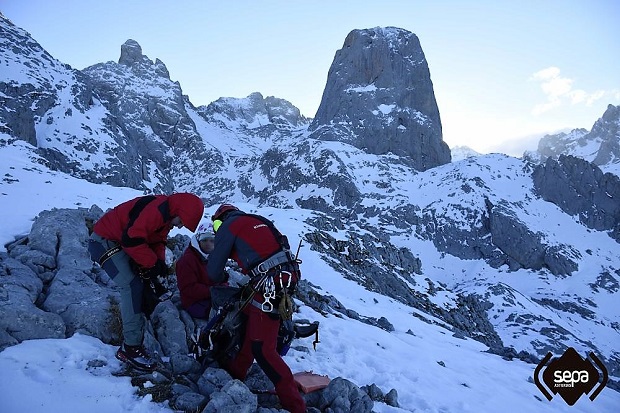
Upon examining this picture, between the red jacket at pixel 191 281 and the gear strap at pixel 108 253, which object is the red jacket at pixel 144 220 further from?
the red jacket at pixel 191 281

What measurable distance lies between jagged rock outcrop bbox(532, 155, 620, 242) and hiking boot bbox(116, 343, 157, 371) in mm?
122695

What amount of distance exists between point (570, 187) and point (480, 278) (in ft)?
147

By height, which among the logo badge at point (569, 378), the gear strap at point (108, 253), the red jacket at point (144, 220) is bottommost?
the logo badge at point (569, 378)

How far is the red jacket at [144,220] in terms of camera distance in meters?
6.13

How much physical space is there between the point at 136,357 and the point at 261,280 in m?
2.36

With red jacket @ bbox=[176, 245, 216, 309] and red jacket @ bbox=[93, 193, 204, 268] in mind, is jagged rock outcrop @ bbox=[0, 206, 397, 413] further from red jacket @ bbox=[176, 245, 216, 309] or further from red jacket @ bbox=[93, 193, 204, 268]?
red jacket @ bbox=[93, 193, 204, 268]

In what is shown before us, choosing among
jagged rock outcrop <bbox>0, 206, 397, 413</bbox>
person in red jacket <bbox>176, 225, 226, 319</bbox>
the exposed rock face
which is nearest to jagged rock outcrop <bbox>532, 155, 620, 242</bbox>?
the exposed rock face

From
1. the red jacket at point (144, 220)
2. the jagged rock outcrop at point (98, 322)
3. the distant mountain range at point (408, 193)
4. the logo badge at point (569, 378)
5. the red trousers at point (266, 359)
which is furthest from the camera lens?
the distant mountain range at point (408, 193)

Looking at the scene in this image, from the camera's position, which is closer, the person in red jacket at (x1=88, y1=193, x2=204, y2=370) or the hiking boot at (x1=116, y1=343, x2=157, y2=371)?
the hiking boot at (x1=116, y1=343, x2=157, y2=371)

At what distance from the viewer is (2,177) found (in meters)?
20.7

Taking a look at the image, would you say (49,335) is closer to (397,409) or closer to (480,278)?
(397,409)

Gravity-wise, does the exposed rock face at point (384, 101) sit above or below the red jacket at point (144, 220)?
above

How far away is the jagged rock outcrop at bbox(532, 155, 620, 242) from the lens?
342 ft

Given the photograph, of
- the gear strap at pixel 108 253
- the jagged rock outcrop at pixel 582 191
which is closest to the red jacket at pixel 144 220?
the gear strap at pixel 108 253
